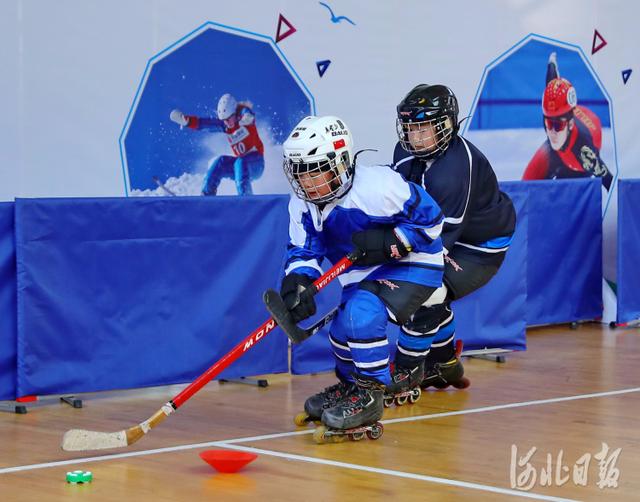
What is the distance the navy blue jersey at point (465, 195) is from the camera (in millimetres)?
6246

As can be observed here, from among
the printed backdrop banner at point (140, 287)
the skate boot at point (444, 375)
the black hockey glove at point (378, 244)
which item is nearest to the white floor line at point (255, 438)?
the skate boot at point (444, 375)

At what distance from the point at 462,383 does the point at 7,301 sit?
2.32 m

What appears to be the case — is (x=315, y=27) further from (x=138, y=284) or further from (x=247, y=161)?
(x=138, y=284)

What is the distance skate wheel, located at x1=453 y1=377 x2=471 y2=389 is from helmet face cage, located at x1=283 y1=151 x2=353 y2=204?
1.59m

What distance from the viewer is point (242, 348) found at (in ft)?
17.6

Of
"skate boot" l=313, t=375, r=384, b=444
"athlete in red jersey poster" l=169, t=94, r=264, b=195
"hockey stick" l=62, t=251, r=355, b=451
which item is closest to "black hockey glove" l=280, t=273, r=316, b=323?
"hockey stick" l=62, t=251, r=355, b=451

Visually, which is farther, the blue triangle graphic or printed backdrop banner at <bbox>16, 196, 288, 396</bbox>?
the blue triangle graphic

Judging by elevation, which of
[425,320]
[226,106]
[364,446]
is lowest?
[364,446]

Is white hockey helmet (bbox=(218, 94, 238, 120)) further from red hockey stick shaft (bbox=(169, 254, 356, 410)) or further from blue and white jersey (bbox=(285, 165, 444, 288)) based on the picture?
red hockey stick shaft (bbox=(169, 254, 356, 410))

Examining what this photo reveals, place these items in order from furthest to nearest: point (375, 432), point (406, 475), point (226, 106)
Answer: point (226, 106) < point (375, 432) < point (406, 475)

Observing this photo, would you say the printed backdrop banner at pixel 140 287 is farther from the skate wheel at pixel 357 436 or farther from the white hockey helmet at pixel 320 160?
the skate wheel at pixel 357 436

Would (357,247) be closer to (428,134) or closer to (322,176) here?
(322,176)

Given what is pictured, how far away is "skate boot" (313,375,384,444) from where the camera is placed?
5.28 meters

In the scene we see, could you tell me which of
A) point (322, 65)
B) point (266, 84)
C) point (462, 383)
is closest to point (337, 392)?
point (462, 383)
